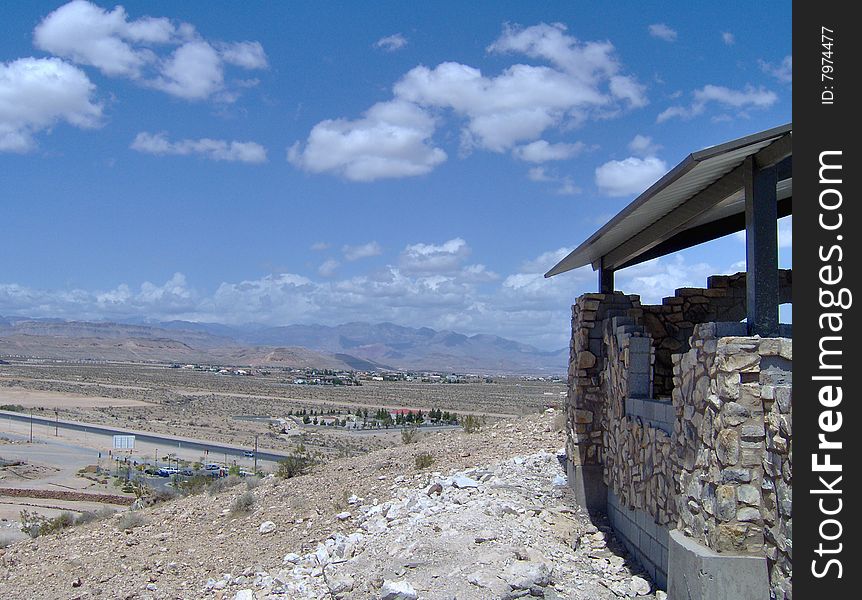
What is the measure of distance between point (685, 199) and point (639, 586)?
14.0 feet

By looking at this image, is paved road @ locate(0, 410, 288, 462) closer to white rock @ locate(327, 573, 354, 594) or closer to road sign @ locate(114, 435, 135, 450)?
road sign @ locate(114, 435, 135, 450)

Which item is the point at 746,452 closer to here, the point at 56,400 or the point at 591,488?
the point at 591,488

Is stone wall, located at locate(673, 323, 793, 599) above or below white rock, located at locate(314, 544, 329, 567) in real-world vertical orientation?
above

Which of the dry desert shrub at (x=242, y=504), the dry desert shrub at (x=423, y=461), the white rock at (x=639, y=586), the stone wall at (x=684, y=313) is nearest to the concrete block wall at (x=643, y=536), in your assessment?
the white rock at (x=639, y=586)

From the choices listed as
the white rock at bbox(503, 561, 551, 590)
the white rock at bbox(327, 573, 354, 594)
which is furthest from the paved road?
the white rock at bbox(503, 561, 551, 590)

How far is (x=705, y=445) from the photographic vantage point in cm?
700

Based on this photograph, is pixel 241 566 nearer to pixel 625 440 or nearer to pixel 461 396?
pixel 625 440

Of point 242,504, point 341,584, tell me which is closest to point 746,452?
point 341,584

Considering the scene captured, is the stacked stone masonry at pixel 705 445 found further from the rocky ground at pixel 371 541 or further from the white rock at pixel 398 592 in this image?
the white rock at pixel 398 592

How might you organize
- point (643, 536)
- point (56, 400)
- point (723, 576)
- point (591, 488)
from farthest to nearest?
point (56, 400)
point (591, 488)
point (643, 536)
point (723, 576)

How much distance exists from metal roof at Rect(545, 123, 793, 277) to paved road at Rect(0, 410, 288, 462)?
31989mm

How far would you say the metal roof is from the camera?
6.71 metres

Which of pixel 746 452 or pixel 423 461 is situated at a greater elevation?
pixel 746 452
